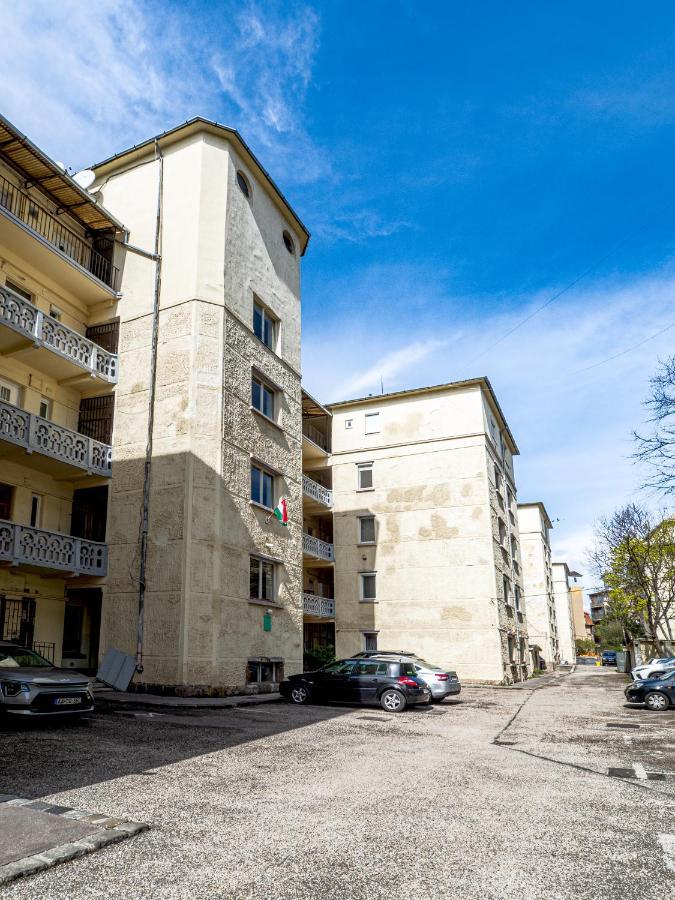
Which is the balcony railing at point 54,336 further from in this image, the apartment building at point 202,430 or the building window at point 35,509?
Answer: the building window at point 35,509

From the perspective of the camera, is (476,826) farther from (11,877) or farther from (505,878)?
(11,877)

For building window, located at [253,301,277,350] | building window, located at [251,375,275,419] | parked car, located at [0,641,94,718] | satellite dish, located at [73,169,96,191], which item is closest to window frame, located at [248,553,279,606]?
building window, located at [251,375,275,419]

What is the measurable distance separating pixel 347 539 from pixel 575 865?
29350 mm

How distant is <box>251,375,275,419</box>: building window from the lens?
2244 centimetres

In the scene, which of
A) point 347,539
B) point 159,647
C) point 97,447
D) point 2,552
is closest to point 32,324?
point 97,447

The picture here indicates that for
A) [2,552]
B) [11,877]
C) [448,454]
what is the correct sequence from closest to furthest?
[11,877] < [2,552] < [448,454]

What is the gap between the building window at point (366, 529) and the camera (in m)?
33.9

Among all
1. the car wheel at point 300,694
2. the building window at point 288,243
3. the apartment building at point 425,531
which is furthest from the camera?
the apartment building at point 425,531

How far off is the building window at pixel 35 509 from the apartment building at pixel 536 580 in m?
47.1

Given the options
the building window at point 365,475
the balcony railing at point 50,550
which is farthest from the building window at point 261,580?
the building window at point 365,475

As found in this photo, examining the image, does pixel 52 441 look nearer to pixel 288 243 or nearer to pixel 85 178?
pixel 85 178

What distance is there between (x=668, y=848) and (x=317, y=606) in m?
24.3

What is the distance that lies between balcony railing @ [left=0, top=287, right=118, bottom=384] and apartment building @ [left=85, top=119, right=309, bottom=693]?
0.67 m

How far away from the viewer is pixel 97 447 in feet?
63.7
